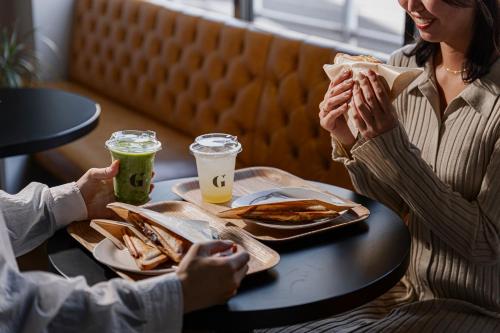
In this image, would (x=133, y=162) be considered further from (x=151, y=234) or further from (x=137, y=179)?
(x=151, y=234)

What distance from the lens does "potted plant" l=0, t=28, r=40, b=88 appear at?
4.45 meters

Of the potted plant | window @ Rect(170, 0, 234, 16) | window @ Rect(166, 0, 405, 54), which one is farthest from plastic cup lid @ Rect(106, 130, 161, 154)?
window @ Rect(166, 0, 405, 54)

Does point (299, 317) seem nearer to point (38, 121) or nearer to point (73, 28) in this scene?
point (38, 121)

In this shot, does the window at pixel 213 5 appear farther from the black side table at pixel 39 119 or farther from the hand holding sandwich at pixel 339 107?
the hand holding sandwich at pixel 339 107

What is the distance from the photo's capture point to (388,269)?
1511 mm

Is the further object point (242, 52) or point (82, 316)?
point (242, 52)

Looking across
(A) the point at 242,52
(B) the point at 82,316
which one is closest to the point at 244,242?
(B) the point at 82,316

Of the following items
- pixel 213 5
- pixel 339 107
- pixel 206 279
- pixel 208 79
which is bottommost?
pixel 213 5

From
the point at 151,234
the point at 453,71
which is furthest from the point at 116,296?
the point at 453,71

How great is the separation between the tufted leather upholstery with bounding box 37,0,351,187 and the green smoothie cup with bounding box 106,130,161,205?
3.93 ft

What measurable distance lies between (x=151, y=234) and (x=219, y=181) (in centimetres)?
30

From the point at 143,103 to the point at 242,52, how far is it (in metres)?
0.84

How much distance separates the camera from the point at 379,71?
1.68 m

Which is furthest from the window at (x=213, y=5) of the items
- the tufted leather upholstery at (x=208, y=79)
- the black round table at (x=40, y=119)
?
the black round table at (x=40, y=119)
